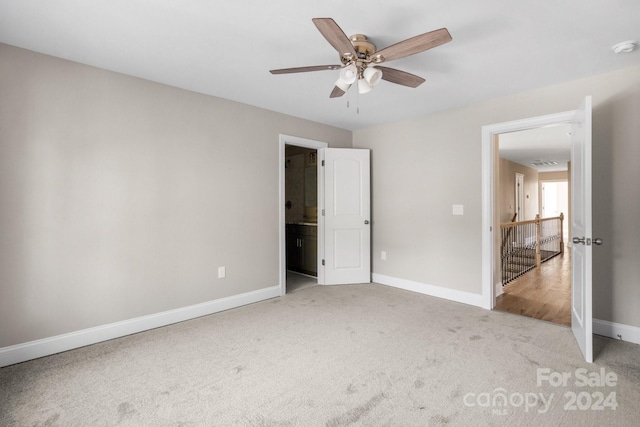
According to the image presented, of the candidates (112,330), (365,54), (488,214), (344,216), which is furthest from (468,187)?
(112,330)

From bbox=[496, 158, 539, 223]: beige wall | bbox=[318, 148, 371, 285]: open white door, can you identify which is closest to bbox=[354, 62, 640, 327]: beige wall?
bbox=[318, 148, 371, 285]: open white door

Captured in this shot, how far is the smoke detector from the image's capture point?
225cm

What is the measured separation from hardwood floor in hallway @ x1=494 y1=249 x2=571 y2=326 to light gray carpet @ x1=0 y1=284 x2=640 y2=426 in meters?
0.32

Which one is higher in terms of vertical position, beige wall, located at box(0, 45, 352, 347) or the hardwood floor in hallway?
beige wall, located at box(0, 45, 352, 347)

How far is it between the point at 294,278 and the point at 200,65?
337 cm

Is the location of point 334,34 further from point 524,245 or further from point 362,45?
point 524,245

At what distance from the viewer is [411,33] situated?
2.15 meters

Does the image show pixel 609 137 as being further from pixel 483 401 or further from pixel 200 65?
pixel 200 65

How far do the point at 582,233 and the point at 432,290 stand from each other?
6.34 feet

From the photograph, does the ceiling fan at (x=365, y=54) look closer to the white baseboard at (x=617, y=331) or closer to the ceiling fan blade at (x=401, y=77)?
the ceiling fan blade at (x=401, y=77)

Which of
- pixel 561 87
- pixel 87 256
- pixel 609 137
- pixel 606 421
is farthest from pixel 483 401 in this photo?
pixel 87 256

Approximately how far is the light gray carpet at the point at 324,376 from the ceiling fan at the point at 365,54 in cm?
→ 207

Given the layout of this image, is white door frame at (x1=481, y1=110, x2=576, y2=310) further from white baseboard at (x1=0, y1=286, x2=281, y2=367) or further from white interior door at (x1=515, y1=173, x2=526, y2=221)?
white interior door at (x1=515, y1=173, x2=526, y2=221)

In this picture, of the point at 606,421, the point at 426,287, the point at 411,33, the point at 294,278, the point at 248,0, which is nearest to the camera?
the point at 606,421
